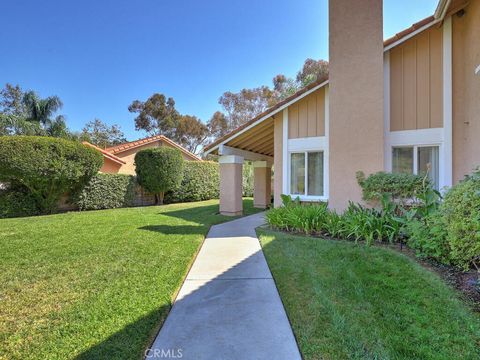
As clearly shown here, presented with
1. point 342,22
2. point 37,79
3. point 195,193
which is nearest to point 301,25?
point 342,22

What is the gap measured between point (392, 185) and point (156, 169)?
13.5 m

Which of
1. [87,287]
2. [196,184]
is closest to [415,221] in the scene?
[87,287]

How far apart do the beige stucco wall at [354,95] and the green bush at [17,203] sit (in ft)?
45.0

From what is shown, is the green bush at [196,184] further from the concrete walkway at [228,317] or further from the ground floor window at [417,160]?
the ground floor window at [417,160]

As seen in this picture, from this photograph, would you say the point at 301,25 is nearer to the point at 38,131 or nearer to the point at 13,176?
the point at 13,176

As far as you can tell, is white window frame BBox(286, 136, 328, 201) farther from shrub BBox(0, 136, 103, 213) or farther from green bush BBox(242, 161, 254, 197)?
green bush BBox(242, 161, 254, 197)

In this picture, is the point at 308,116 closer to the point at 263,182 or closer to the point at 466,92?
the point at 466,92

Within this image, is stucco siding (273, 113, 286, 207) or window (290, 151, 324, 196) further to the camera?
stucco siding (273, 113, 286, 207)

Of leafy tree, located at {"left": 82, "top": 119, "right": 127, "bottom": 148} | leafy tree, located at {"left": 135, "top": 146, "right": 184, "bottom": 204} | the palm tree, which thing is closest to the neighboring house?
leafy tree, located at {"left": 135, "top": 146, "right": 184, "bottom": 204}

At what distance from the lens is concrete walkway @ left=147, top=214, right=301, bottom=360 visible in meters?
3.00

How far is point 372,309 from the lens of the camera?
3.72 m

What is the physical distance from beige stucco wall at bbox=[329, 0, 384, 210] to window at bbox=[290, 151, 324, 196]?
2.81ft

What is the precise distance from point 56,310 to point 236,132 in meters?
8.95

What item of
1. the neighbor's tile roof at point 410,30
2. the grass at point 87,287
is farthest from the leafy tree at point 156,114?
the neighbor's tile roof at point 410,30
